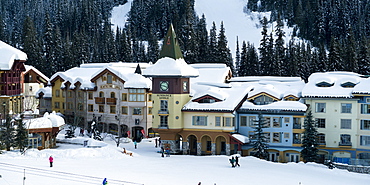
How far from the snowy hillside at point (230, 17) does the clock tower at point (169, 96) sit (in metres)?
92.7

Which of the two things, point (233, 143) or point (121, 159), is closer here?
point (121, 159)

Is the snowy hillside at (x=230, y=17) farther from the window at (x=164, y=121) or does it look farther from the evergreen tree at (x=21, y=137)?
the evergreen tree at (x=21, y=137)

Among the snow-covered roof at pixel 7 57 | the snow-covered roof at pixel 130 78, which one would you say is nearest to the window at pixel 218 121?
the snow-covered roof at pixel 130 78

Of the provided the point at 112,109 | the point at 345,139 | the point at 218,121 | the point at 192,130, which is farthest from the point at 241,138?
the point at 112,109

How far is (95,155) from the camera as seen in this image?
4847 centimetres

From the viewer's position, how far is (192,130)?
Answer: 58.4 metres

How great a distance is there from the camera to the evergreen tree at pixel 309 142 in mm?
53125

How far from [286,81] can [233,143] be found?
14.6 m

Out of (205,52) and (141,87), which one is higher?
(205,52)

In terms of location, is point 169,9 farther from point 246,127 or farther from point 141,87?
point 246,127

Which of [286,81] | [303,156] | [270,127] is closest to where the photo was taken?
[303,156]

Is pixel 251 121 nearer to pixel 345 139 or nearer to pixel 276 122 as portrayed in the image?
pixel 276 122

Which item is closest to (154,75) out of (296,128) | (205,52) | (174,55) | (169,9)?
(174,55)

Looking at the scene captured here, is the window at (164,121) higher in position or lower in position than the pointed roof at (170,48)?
lower
